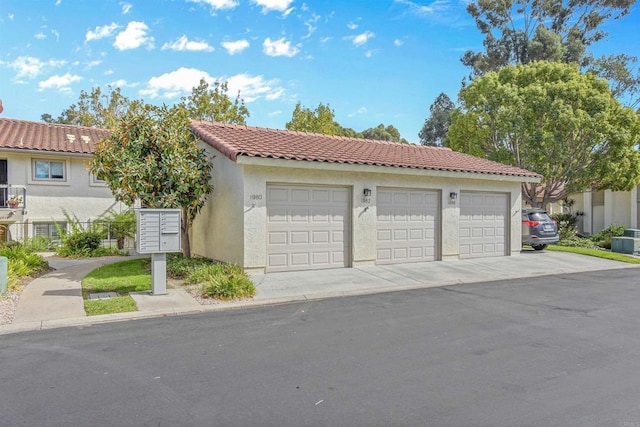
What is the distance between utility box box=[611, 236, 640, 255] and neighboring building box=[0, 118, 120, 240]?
70.1 ft

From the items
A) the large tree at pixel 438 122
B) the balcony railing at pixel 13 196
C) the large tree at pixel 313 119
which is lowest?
the balcony railing at pixel 13 196

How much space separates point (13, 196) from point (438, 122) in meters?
32.1

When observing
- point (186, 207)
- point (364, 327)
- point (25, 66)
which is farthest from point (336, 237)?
point (25, 66)

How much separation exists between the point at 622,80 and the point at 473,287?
31129 mm

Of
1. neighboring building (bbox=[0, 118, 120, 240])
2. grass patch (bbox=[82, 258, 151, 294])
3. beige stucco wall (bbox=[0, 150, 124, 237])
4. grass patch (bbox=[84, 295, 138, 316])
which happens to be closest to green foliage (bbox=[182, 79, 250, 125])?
neighboring building (bbox=[0, 118, 120, 240])

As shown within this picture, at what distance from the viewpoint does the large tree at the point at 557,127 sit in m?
19.2

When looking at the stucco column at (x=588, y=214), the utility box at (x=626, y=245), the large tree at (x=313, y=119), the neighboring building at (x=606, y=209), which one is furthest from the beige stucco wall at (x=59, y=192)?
the stucco column at (x=588, y=214)

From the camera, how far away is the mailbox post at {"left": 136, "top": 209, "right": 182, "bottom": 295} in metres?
8.24

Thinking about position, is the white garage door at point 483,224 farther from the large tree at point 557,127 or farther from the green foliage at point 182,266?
the green foliage at point 182,266

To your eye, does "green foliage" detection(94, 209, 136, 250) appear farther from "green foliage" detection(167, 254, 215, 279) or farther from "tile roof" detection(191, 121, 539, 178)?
"green foliage" detection(167, 254, 215, 279)

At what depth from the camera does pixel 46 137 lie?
19.2 meters

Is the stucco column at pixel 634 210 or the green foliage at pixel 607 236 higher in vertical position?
the stucco column at pixel 634 210

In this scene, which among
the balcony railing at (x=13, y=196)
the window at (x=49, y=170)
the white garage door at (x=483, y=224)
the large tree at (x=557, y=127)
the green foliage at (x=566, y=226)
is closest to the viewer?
the white garage door at (x=483, y=224)

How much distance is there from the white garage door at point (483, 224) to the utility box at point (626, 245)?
5968 mm
